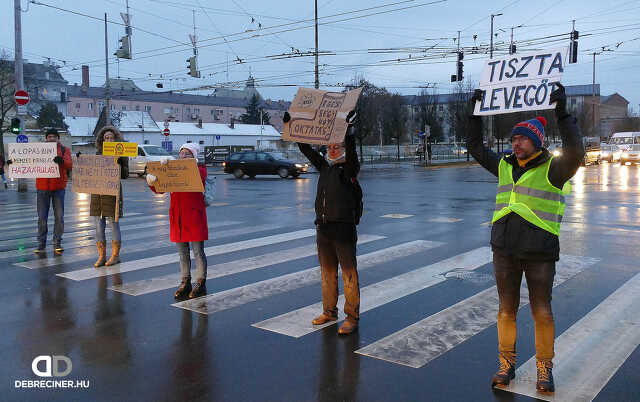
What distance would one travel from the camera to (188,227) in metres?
6.33

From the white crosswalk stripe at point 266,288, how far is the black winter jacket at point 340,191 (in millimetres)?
1591

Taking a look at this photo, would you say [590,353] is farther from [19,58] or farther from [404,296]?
[19,58]

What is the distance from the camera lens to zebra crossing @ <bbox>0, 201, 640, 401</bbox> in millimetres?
4457

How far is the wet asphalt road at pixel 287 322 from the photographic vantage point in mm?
4039

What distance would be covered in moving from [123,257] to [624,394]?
6924mm

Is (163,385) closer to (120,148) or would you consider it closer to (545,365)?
(545,365)

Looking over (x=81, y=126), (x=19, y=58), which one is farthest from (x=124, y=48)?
(x=81, y=126)

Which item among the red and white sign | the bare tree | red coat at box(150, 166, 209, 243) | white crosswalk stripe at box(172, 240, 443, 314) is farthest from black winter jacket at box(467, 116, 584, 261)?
the bare tree

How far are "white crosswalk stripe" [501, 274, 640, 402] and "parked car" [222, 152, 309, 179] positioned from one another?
25.2 meters

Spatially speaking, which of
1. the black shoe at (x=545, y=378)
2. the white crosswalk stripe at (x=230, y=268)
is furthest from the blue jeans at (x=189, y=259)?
the black shoe at (x=545, y=378)

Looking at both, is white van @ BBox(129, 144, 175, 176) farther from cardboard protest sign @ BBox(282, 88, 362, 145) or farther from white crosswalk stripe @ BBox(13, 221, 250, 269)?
cardboard protest sign @ BBox(282, 88, 362, 145)

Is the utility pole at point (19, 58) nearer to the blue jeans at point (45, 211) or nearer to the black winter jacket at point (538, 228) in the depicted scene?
the blue jeans at point (45, 211)

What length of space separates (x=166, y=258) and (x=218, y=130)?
7046 centimetres

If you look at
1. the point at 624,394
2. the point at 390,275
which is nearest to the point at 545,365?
the point at 624,394
